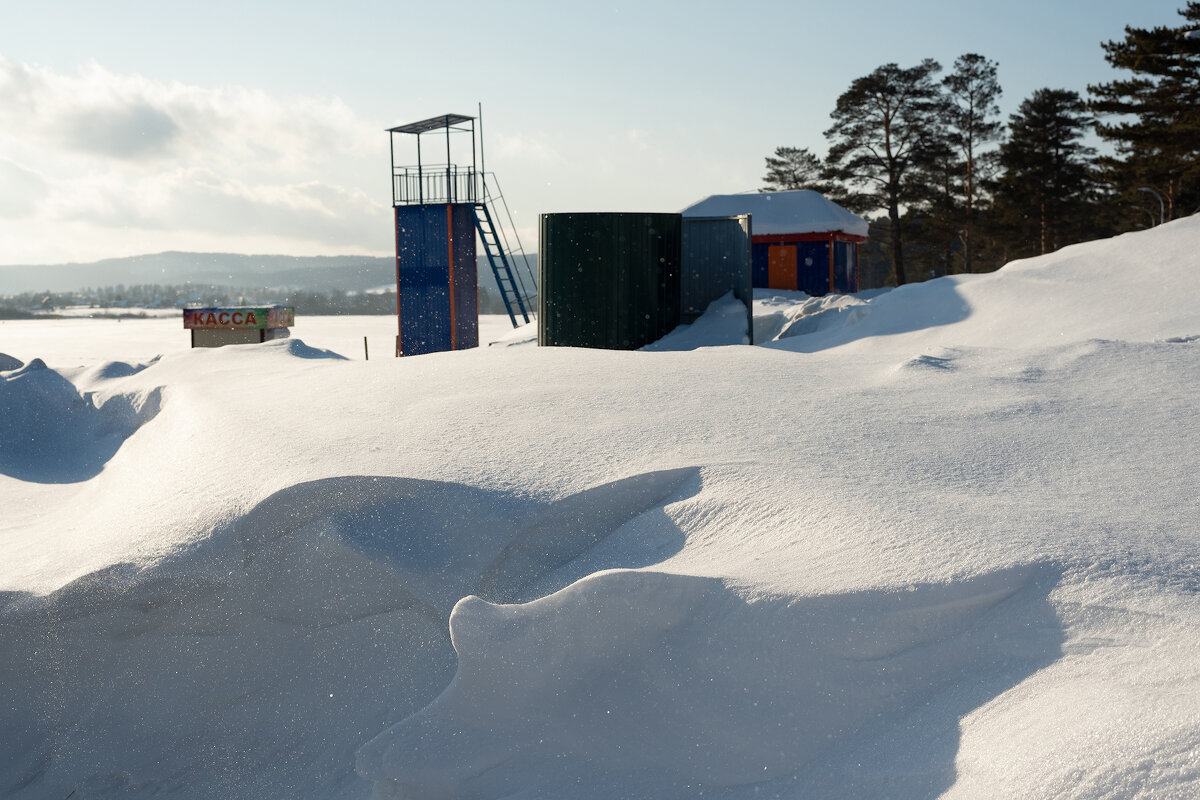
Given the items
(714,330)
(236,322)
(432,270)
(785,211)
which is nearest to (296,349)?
(714,330)

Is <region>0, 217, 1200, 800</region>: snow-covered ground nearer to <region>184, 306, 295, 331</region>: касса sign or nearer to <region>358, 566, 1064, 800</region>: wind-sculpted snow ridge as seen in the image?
<region>358, 566, 1064, 800</region>: wind-sculpted snow ridge

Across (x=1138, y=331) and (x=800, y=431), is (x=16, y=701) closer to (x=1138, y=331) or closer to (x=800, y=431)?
(x=800, y=431)

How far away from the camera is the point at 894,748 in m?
2.41

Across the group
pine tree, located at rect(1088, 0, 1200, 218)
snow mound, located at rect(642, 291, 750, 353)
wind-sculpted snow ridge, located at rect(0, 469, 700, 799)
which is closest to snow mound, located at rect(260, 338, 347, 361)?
snow mound, located at rect(642, 291, 750, 353)

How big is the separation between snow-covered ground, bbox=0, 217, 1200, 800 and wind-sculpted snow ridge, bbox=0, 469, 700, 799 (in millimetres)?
16

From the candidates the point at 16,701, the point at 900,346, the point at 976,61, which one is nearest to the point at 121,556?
the point at 16,701

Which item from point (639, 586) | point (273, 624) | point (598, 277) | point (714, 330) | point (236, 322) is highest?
point (598, 277)

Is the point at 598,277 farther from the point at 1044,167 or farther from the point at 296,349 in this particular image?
the point at 1044,167

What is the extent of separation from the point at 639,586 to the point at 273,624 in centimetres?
215

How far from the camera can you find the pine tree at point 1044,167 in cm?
3650

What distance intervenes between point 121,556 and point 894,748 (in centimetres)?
366

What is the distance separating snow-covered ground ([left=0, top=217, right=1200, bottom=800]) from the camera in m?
2.52

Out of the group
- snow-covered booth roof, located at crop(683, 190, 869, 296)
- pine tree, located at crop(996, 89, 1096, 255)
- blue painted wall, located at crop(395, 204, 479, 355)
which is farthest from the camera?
pine tree, located at crop(996, 89, 1096, 255)

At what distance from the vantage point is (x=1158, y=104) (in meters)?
29.0
